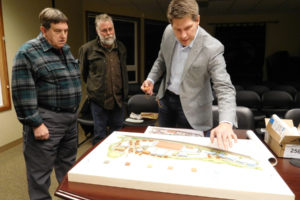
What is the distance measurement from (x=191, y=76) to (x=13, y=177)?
2215 mm

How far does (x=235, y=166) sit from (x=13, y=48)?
340 cm

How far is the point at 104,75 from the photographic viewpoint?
2.52 meters

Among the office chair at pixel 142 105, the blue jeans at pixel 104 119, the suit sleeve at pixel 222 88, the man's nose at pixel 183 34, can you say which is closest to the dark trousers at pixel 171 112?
the suit sleeve at pixel 222 88

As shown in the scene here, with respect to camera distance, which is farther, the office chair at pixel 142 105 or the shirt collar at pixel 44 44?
the office chair at pixel 142 105

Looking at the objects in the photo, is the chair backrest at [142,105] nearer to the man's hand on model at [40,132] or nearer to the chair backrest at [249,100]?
the chair backrest at [249,100]

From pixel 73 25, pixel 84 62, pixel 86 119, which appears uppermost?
pixel 73 25

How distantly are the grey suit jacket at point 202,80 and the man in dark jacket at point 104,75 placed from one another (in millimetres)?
1037

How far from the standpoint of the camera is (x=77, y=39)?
4648 mm

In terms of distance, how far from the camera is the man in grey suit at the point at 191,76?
3.89 ft

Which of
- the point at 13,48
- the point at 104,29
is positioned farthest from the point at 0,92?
the point at 104,29

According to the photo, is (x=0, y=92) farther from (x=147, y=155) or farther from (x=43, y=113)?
(x=147, y=155)

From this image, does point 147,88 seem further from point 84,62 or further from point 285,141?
point 84,62

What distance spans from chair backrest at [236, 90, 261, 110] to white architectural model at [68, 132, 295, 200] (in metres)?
2.81

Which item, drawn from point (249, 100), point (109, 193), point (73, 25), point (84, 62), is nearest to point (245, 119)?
point (109, 193)
